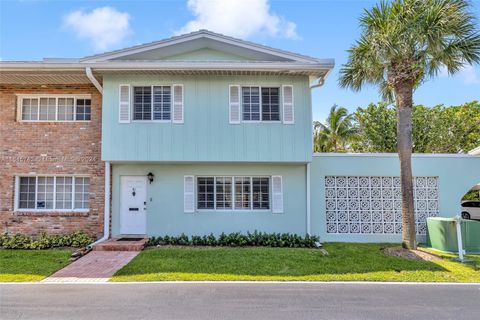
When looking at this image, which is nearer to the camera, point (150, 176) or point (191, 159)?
point (191, 159)

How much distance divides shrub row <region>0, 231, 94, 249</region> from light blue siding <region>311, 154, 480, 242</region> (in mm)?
8222

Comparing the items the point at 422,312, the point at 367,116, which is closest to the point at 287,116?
the point at 422,312

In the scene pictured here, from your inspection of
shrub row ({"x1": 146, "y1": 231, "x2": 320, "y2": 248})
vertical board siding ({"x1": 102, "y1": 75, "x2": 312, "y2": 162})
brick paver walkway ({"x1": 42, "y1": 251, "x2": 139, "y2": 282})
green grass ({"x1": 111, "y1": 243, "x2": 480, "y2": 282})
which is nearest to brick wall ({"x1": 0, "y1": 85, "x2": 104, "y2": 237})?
vertical board siding ({"x1": 102, "y1": 75, "x2": 312, "y2": 162})

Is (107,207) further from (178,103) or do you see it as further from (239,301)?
(239,301)

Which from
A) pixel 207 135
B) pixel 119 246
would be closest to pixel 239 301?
pixel 119 246

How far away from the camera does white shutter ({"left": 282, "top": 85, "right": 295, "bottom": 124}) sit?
11369mm

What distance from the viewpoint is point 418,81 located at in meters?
10.6

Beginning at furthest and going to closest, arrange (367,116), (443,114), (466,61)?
1. (367,116)
2. (443,114)
3. (466,61)

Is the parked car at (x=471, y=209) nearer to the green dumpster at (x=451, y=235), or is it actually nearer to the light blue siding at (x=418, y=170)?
the light blue siding at (x=418, y=170)

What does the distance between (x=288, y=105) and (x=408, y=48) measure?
401cm

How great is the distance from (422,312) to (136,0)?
11.4m

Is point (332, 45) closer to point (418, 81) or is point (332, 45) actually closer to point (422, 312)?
point (418, 81)

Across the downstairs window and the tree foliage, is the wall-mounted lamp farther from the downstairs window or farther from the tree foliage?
the tree foliage

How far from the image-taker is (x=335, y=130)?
28.0 m
